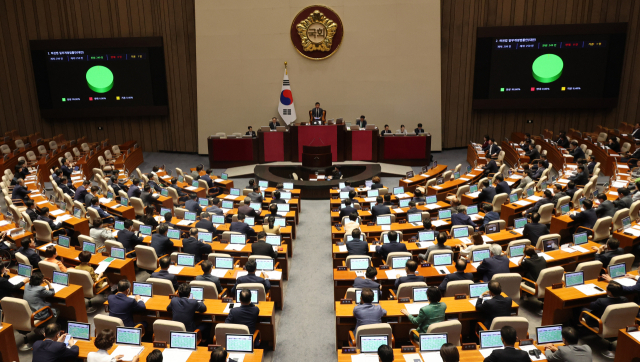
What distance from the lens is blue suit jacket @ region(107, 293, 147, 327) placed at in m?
6.56

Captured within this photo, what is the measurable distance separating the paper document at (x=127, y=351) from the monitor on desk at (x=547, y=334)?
4.77m

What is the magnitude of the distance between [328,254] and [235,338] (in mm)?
5059

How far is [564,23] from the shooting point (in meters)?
19.2

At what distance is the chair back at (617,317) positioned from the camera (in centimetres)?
609

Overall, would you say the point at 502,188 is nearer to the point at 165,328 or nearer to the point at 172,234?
the point at 172,234

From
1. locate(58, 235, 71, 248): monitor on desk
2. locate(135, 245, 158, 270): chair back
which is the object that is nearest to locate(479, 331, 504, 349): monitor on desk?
locate(135, 245, 158, 270): chair back

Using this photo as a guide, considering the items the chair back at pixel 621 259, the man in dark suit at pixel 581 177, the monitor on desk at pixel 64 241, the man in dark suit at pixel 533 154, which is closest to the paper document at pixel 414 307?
the chair back at pixel 621 259

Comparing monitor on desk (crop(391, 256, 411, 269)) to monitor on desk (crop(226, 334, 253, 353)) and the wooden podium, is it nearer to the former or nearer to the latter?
monitor on desk (crop(226, 334, 253, 353))

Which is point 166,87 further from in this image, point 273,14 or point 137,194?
point 137,194

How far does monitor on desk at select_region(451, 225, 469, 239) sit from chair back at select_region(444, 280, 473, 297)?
7.77ft

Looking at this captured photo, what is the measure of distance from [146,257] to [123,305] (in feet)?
7.05

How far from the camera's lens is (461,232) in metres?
9.17

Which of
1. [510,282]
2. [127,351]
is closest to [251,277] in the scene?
[127,351]

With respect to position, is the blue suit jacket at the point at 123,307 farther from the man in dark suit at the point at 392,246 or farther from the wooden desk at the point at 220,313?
the man in dark suit at the point at 392,246
